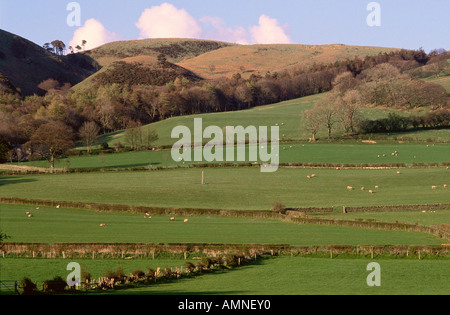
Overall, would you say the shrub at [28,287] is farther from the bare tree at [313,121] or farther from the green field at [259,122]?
the bare tree at [313,121]

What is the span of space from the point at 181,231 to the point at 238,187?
24.3 m

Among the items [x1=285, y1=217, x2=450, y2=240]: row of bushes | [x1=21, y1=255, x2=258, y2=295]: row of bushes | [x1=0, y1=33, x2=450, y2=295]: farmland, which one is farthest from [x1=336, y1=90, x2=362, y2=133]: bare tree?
[x1=21, y1=255, x2=258, y2=295]: row of bushes

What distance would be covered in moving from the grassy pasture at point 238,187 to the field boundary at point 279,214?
316 cm

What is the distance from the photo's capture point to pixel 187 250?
1390 inches

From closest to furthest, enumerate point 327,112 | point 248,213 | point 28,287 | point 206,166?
point 28,287 < point 248,213 < point 206,166 < point 327,112

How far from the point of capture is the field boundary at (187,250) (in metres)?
34.4

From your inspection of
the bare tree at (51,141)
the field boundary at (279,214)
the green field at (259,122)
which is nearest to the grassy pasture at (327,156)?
the bare tree at (51,141)

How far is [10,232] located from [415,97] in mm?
104114

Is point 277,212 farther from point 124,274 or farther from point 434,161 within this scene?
point 434,161

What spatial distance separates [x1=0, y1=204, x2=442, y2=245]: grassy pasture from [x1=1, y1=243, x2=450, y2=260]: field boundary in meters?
3.10

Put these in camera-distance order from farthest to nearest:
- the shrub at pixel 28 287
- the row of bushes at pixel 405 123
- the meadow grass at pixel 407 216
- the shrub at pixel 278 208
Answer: the row of bushes at pixel 405 123 → the shrub at pixel 278 208 → the meadow grass at pixel 407 216 → the shrub at pixel 28 287

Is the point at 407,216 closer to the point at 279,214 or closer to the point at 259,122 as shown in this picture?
the point at 279,214

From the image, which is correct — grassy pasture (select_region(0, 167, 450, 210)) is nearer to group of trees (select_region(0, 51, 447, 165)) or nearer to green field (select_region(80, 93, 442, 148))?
group of trees (select_region(0, 51, 447, 165))

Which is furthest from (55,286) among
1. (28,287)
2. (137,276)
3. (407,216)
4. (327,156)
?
(327,156)
